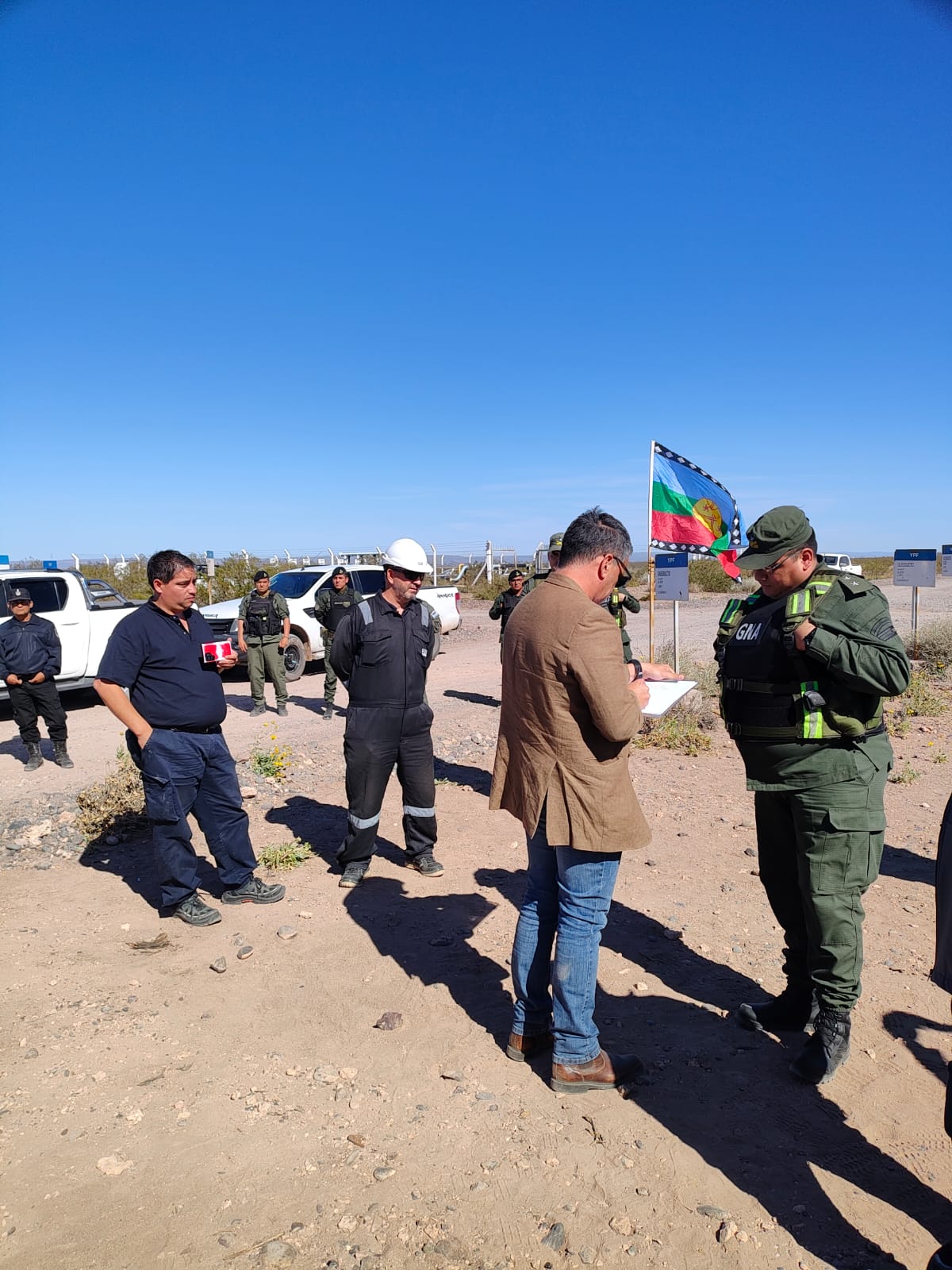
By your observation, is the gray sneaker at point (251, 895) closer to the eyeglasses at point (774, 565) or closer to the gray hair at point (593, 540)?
the gray hair at point (593, 540)

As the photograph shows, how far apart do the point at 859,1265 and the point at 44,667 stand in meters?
7.63

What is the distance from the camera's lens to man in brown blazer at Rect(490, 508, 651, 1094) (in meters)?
2.49

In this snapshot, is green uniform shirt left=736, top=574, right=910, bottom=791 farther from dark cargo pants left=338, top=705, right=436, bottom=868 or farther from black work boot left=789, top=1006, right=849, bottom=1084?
dark cargo pants left=338, top=705, right=436, bottom=868

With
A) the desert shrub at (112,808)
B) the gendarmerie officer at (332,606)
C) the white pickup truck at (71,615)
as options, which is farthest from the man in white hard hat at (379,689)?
the white pickup truck at (71,615)

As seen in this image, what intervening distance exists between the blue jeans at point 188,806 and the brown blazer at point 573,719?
2.16m

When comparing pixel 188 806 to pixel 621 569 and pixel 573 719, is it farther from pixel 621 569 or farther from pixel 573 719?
pixel 621 569

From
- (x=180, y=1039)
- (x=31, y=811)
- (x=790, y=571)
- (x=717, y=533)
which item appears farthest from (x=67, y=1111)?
(x=717, y=533)

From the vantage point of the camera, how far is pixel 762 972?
12.1ft

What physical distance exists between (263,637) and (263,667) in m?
0.40

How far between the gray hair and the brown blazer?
9cm

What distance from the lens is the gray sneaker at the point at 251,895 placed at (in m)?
4.45

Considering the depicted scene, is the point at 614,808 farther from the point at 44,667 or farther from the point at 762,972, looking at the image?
the point at 44,667

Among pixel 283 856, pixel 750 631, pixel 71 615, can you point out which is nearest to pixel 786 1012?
pixel 750 631

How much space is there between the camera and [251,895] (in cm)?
445
